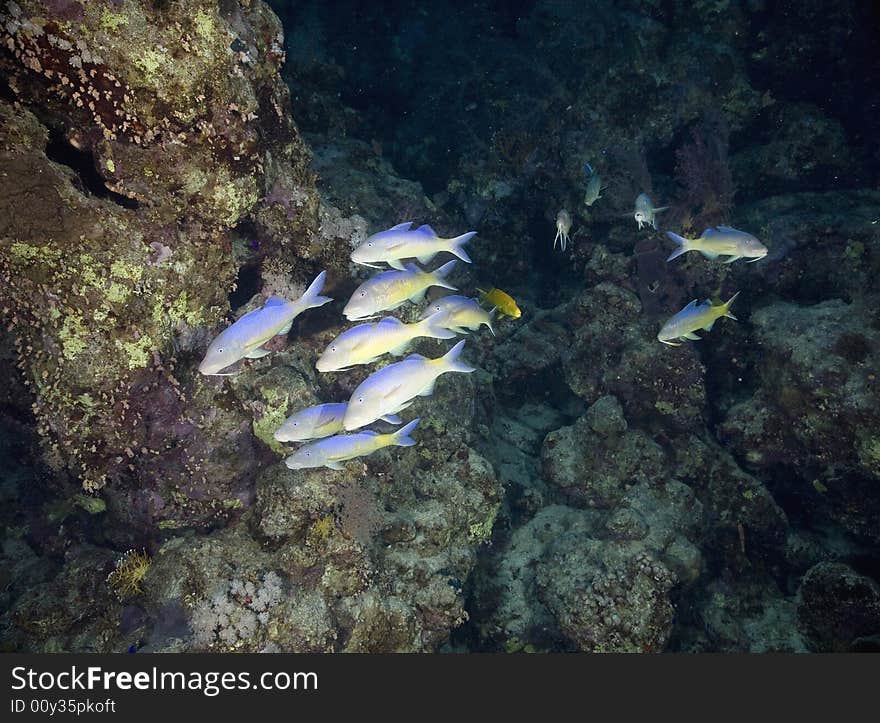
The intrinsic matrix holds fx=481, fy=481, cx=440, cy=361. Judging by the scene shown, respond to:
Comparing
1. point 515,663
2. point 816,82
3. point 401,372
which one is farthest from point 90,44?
point 816,82

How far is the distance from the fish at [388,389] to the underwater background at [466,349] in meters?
1.06

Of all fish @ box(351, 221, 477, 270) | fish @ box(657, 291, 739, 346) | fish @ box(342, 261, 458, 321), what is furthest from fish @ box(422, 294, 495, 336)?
fish @ box(657, 291, 739, 346)

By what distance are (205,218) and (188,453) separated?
2.16 meters

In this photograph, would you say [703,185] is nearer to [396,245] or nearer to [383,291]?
[396,245]

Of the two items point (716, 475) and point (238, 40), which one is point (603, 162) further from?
point (238, 40)

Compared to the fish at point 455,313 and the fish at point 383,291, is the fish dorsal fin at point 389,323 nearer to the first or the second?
the fish at point 383,291

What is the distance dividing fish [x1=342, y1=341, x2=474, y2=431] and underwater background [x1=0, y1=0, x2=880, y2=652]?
1058 millimetres

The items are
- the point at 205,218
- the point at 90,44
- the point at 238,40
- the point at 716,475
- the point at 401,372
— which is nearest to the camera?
the point at 401,372

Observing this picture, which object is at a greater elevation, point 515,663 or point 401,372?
point 401,372

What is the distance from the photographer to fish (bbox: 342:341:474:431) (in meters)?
3.15

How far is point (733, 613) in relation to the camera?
232 inches

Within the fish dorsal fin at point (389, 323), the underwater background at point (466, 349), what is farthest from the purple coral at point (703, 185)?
the fish dorsal fin at point (389, 323)

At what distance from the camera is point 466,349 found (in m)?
8.17

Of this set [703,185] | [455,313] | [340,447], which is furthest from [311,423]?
[703,185]
